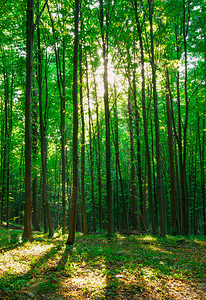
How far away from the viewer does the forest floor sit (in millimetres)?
4004

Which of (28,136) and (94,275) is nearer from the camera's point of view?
(94,275)

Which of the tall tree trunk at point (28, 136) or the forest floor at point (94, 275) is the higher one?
the tall tree trunk at point (28, 136)

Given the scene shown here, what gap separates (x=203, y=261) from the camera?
276 inches

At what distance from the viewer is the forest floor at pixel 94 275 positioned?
400 cm

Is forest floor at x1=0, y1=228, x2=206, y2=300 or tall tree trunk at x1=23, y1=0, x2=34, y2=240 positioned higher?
tall tree trunk at x1=23, y1=0, x2=34, y2=240

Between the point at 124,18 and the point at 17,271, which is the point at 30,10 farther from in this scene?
the point at 17,271

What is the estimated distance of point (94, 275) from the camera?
4.95 metres

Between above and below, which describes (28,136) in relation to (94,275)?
above

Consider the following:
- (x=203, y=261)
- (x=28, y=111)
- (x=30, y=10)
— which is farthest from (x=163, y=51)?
(x=203, y=261)

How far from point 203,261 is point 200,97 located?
445 inches

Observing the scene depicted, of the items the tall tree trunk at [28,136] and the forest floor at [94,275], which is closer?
the forest floor at [94,275]

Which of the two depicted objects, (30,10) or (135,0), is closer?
(30,10)

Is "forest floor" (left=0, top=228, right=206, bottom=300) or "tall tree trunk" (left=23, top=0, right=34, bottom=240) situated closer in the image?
"forest floor" (left=0, top=228, right=206, bottom=300)

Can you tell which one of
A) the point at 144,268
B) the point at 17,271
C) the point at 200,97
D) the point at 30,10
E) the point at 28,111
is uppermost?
the point at 30,10
